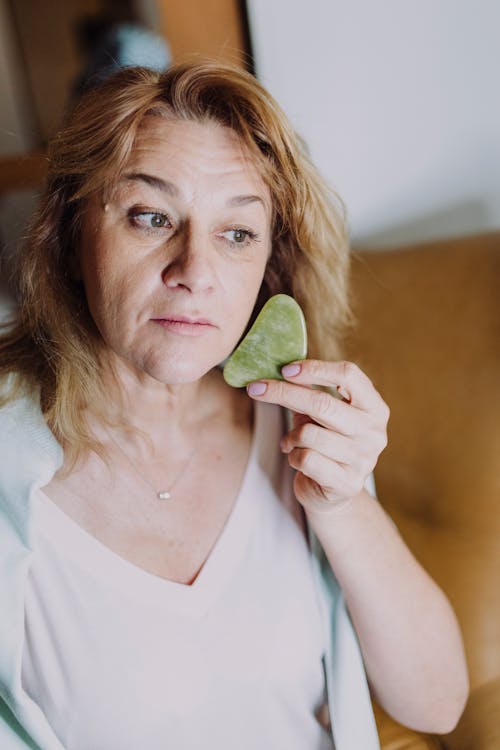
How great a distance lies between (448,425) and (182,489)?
482 mm

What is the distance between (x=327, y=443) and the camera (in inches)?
31.7

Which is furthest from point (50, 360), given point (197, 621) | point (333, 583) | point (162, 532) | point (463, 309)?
point (463, 309)

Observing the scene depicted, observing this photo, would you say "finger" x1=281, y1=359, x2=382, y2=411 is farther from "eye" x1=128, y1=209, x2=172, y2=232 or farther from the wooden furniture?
the wooden furniture

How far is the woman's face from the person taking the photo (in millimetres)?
858

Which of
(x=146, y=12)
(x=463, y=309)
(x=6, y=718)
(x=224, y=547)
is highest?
(x=146, y=12)

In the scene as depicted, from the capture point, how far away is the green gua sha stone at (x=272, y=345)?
843mm

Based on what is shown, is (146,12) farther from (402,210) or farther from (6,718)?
(6,718)

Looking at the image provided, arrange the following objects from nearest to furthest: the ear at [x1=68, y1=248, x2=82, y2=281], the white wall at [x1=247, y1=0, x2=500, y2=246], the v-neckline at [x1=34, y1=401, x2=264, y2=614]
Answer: the v-neckline at [x1=34, y1=401, x2=264, y2=614] < the ear at [x1=68, y1=248, x2=82, y2=281] < the white wall at [x1=247, y1=0, x2=500, y2=246]

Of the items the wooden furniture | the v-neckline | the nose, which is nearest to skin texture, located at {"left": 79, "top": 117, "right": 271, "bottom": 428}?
the nose

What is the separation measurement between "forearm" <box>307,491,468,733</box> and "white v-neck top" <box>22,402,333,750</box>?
9 centimetres

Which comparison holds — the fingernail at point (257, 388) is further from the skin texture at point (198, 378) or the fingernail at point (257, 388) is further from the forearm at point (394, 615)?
the forearm at point (394, 615)

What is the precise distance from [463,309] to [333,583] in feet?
1.74

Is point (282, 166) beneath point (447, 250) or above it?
above

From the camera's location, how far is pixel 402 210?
137cm
